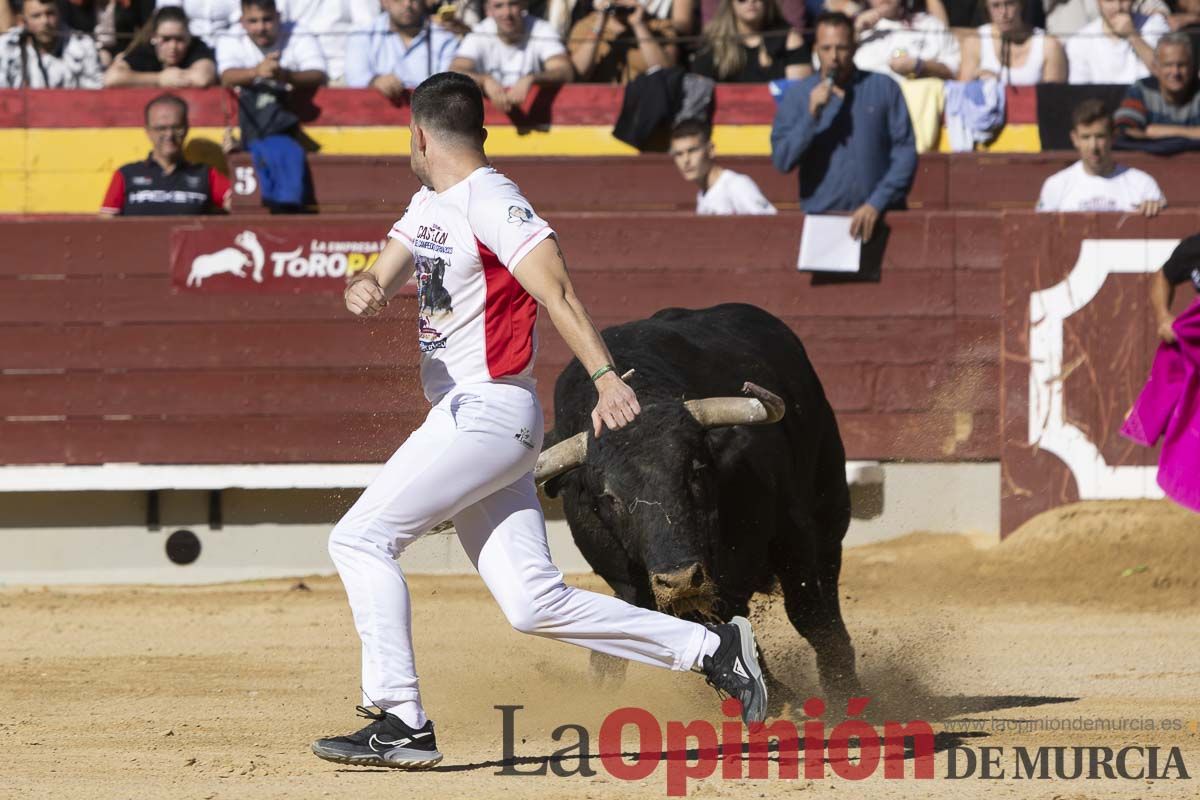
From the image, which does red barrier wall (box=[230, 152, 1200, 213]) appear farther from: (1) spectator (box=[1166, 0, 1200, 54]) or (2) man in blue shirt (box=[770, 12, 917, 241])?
(1) spectator (box=[1166, 0, 1200, 54])

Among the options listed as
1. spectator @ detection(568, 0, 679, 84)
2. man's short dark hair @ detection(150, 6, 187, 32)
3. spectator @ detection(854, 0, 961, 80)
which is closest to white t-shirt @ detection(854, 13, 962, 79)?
A: spectator @ detection(854, 0, 961, 80)

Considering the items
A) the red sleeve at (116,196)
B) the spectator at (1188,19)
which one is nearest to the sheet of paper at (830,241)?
the spectator at (1188,19)

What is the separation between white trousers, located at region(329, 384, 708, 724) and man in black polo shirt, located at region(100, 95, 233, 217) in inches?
186

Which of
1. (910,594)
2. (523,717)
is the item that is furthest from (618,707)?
(910,594)

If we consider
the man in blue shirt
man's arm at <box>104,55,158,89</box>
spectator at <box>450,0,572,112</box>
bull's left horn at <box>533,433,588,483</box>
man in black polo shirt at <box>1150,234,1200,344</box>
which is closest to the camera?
bull's left horn at <box>533,433,588,483</box>

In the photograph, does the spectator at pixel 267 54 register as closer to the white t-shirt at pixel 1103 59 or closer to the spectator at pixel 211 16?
the spectator at pixel 211 16

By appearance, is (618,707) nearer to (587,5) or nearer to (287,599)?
(287,599)

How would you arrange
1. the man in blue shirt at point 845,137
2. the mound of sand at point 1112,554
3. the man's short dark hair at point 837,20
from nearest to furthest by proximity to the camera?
the mound of sand at point 1112,554 → the man's short dark hair at point 837,20 → the man in blue shirt at point 845,137

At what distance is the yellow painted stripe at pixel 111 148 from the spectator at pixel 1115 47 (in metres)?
0.57

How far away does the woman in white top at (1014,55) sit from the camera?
866 cm

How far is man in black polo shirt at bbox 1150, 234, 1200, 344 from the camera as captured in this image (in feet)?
22.3

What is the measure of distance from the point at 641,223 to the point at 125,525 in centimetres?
285

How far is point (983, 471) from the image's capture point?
8180mm

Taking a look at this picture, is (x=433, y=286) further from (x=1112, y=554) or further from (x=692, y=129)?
(x=1112, y=554)
